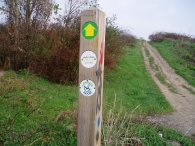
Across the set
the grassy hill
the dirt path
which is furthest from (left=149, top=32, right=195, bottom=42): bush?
the grassy hill

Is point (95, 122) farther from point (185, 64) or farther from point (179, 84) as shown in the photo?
point (185, 64)

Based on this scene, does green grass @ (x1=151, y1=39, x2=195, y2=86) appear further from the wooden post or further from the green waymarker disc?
the green waymarker disc

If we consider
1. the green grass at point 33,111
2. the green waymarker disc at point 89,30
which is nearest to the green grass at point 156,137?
the green grass at point 33,111

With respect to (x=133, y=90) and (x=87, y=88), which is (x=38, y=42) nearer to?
(x=133, y=90)

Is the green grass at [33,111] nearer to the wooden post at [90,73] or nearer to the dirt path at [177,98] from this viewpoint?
the wooden post at [90,73]

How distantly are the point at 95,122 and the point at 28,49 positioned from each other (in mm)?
9232

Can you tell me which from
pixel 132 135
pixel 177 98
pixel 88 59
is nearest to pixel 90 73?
pixel 88 59

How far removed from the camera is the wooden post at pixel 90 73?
3.51 m

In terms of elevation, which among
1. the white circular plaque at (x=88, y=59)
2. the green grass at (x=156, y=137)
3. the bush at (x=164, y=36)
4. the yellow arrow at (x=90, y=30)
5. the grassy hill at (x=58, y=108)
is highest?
the bush at (x=164, y=36)

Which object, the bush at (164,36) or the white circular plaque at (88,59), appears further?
the bush at (164,36)

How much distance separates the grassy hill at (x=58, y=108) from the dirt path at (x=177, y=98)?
0.43 meters

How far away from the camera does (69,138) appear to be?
203 inches

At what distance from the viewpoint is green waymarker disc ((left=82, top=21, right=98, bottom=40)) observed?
11.5 feet

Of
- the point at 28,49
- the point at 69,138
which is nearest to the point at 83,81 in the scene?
the point at 69,138
